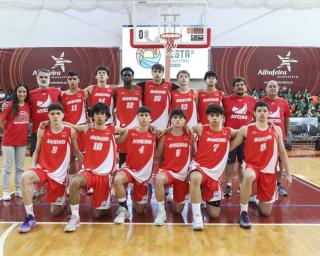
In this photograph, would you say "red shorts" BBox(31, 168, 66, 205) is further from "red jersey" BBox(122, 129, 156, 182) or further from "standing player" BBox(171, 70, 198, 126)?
"standing player" BBox(171, 70, 198, 126)

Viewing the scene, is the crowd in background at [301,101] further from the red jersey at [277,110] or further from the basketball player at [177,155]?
the basketball player at [177,155]

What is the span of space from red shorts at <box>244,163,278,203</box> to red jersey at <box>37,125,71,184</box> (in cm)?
199

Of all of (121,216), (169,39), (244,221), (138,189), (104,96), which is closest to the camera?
(244,221)

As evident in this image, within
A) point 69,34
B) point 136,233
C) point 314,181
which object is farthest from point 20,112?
point 69,34

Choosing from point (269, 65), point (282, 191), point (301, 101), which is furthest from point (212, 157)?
point (269, 65)

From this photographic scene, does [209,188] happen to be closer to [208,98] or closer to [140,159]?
[140,159]

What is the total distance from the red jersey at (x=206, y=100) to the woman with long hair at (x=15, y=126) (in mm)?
2292

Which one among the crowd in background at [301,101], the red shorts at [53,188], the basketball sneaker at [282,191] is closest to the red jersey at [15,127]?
the red shorts at [53,188]

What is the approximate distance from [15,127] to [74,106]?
813 millimetres

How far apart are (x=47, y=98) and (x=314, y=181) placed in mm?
4501

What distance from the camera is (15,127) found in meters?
4.85

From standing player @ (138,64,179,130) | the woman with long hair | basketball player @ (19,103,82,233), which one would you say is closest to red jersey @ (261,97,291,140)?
standing player @ (138,64,179,130)

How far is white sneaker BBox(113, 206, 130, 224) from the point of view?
12.7 feet

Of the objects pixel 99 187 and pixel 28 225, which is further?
pixel 99 187
